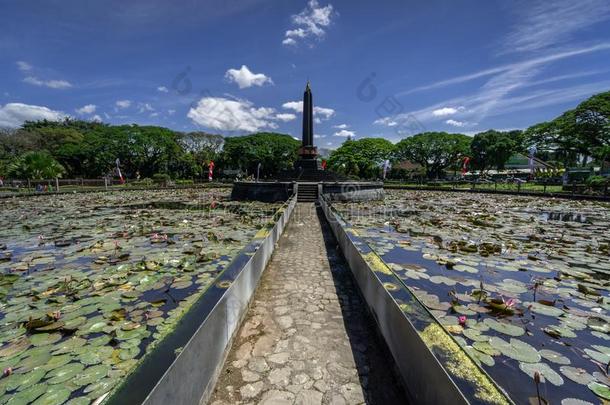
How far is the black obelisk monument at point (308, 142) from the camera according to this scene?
2459 cm

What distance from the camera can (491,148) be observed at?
1725 inches

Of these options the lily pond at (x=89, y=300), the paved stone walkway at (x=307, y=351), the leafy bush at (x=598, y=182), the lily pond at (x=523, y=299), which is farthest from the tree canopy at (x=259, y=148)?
the paved stone walkway at (x=307, y=351)

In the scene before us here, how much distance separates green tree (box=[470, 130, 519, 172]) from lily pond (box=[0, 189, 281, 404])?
158ft

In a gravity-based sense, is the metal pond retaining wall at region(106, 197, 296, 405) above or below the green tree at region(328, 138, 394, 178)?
below

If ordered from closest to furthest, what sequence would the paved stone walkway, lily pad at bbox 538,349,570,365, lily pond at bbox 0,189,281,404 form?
the paved stone walkway < lily pond at bbox 0,189,281,404 < lily pad at bbox 538,349,570,365

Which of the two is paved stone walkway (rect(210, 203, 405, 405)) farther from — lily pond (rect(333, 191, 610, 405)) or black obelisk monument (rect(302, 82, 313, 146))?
black obelisk monument (rect(302, 82, 313, 146))

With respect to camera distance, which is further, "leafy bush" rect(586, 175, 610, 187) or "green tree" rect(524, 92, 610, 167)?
"green tree" rect(524, 92, 610, 167)

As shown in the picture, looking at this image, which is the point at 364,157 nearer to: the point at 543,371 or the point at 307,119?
the point at 307,119

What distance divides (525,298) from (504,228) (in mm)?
5863

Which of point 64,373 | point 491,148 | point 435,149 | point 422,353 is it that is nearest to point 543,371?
point 422,353

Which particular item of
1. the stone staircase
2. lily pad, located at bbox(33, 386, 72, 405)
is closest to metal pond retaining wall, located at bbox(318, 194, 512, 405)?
lily pad, located at bbox(33, 386, 72, 405)

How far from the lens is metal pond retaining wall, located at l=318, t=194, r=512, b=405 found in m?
1.56

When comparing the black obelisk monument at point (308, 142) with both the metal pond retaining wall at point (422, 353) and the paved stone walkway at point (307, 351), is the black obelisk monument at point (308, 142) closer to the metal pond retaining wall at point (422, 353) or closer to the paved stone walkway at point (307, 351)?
the paved stone walkway at point (307, 351)

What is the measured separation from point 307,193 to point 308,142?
9807 millimetres
